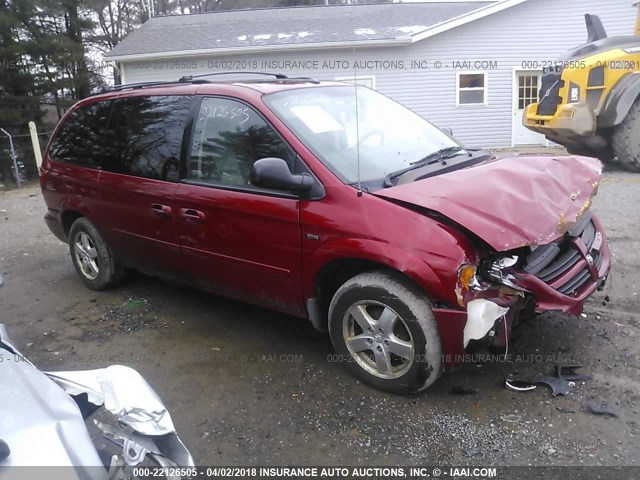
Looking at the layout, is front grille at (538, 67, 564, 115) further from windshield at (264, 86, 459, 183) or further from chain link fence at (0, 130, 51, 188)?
chain link fence at (0, 130, 51, 188)

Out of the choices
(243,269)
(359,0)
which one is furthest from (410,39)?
(359,0)

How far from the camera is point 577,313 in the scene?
125 inches

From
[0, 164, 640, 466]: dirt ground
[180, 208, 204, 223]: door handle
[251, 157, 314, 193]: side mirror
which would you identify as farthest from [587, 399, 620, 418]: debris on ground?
[180, 208, 204, 223]: door handle

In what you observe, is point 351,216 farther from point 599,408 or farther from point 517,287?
point 599,408

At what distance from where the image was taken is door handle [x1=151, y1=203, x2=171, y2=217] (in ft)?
13.7

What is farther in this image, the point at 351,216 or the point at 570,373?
the point at 570,373

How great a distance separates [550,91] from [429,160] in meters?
8.17

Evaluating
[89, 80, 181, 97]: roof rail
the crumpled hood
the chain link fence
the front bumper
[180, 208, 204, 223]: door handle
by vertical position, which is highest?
[89, 80, 181, 97]: roof rail

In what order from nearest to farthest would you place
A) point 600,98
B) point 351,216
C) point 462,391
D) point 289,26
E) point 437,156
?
1. point 351,216
2. point 462,391
3. point 437,156
4. point 600,98
5. point 289,26

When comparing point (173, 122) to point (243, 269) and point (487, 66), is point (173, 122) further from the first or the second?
point (487, 66)

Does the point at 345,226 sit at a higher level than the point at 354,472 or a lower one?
higher

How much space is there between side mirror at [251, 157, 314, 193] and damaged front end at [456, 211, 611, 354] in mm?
1052

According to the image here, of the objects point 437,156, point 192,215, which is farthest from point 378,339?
point 192,215

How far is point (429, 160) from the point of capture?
148 inches
